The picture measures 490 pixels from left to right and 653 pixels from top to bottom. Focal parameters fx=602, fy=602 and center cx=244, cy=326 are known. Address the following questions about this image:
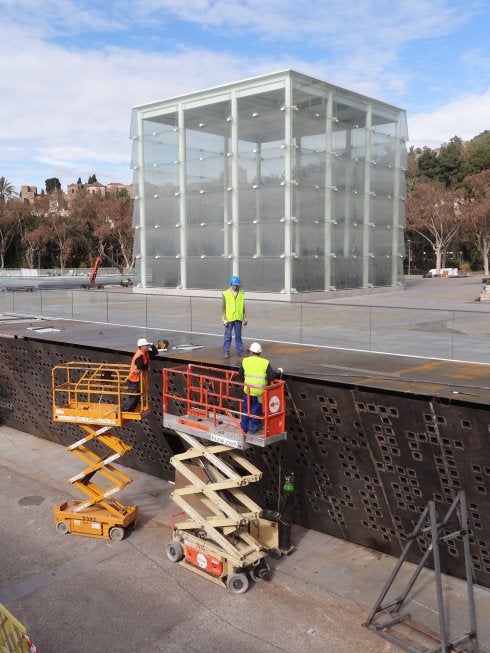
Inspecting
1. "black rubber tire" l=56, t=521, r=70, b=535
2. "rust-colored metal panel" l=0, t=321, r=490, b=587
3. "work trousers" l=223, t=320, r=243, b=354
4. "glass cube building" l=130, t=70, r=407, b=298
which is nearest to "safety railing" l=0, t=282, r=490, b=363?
"rust-colored metal panel" l=0, t=321, r=490, b=587

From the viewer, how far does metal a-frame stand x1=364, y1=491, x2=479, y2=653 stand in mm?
7516

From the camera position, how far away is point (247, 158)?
34719mm

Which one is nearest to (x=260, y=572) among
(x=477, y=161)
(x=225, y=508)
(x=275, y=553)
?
(x=275, y=553)

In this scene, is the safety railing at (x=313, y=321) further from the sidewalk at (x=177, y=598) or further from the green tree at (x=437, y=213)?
the green tree at (x=437, y=213)

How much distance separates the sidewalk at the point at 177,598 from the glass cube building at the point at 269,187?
23.7 metres

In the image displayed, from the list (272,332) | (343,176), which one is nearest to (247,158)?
(343,176)

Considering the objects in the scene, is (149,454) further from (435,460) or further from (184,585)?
(435,460)

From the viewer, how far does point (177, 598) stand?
9.18 m

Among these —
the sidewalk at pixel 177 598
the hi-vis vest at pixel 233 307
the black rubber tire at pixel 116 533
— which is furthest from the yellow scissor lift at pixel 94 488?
the hi-vis vest at pixel 233 307

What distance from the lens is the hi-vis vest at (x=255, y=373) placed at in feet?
31.7

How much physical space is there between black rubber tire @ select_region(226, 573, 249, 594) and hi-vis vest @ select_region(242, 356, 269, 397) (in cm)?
280

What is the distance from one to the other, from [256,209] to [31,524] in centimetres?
2547

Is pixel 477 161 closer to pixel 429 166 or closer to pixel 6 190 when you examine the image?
pixel 429 166

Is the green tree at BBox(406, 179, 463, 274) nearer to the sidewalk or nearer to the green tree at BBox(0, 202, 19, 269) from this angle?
the green tree at BBox(0, 202, 19, 269)
